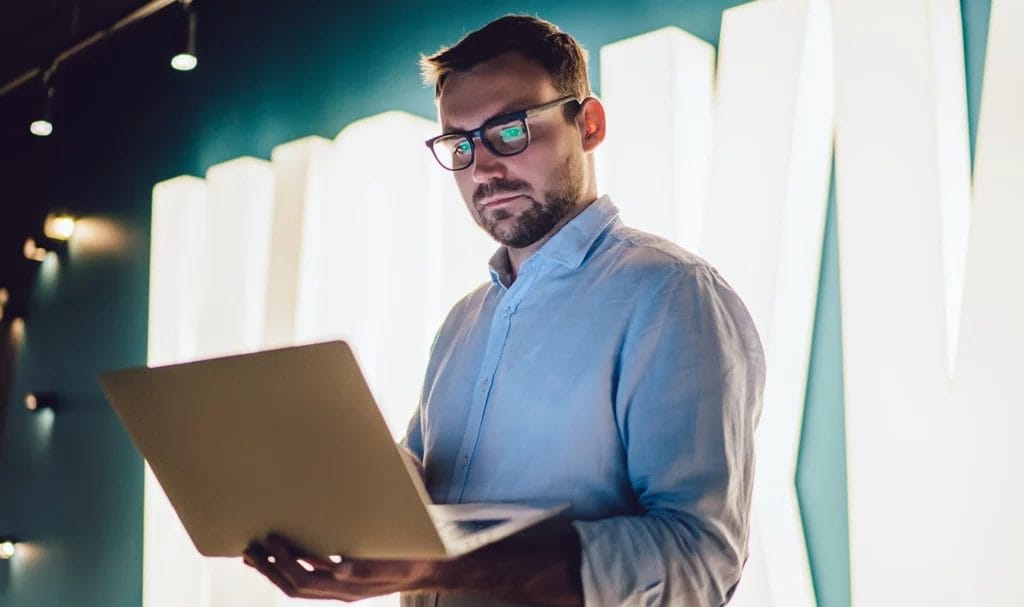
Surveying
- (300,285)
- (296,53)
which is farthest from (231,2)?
(300,285)

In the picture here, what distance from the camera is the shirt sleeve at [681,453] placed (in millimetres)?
1035

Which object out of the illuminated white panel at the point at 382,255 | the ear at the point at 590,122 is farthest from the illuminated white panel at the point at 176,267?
the ear at the point at 590,122

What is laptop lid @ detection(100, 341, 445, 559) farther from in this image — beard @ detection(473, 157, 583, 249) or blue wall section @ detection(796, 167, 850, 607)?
blue wall section @ detection(796, 167, 850, 607)

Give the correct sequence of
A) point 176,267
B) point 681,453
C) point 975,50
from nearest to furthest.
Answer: point 681,453, point 975,50, point 176,267

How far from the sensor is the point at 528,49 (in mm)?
1414

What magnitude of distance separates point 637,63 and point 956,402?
3.11 feet

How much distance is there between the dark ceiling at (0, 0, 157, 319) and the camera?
4.04 meters

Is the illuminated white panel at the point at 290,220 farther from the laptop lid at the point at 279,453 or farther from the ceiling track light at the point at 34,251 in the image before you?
the ceiling track light at the point at 34,251

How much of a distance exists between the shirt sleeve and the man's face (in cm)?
27

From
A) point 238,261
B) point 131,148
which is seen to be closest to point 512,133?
point 238,261

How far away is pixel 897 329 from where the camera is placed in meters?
1.60

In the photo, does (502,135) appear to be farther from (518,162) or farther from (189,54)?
(189,54)

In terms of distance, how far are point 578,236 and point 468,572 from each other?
0.54 meters

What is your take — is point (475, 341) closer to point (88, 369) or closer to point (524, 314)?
point (524, 314)
